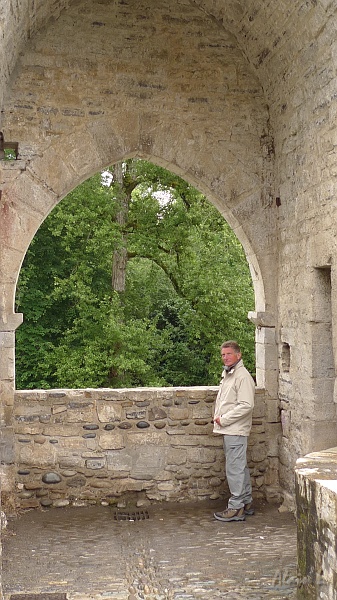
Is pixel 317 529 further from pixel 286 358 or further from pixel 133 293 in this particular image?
pixel 133 293

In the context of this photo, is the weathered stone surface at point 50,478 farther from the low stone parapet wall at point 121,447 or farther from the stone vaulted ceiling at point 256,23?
the stone vaulted ceiling at point 256,23

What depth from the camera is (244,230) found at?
20.4ft

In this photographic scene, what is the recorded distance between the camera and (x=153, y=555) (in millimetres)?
4625

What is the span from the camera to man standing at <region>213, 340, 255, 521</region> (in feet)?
18.0

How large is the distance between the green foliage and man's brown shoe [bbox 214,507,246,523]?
5.26 metres

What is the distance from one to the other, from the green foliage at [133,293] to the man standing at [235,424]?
5.14 metres

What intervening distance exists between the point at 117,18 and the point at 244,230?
2.24 metres

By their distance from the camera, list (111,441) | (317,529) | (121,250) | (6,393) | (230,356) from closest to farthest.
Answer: (317,529) < (230,356) < (6,393) < (111,441) < (121,250)

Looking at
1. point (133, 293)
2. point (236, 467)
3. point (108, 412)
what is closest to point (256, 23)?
point (108, 412)

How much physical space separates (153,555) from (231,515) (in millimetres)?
1054

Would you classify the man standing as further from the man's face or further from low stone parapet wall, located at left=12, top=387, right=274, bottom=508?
low stone parapet wall, located at left=12, top=387, right=274, bottom=508

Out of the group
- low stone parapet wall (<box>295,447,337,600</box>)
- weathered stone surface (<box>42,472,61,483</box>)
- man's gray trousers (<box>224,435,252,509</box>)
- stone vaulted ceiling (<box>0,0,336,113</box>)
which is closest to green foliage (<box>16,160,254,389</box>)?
weathered stone surface (<box>42,472,61,483</box>)

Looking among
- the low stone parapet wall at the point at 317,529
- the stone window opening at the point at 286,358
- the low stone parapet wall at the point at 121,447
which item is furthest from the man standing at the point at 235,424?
the low stone parapet wall at the point at 317,529

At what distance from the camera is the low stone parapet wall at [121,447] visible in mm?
5805
